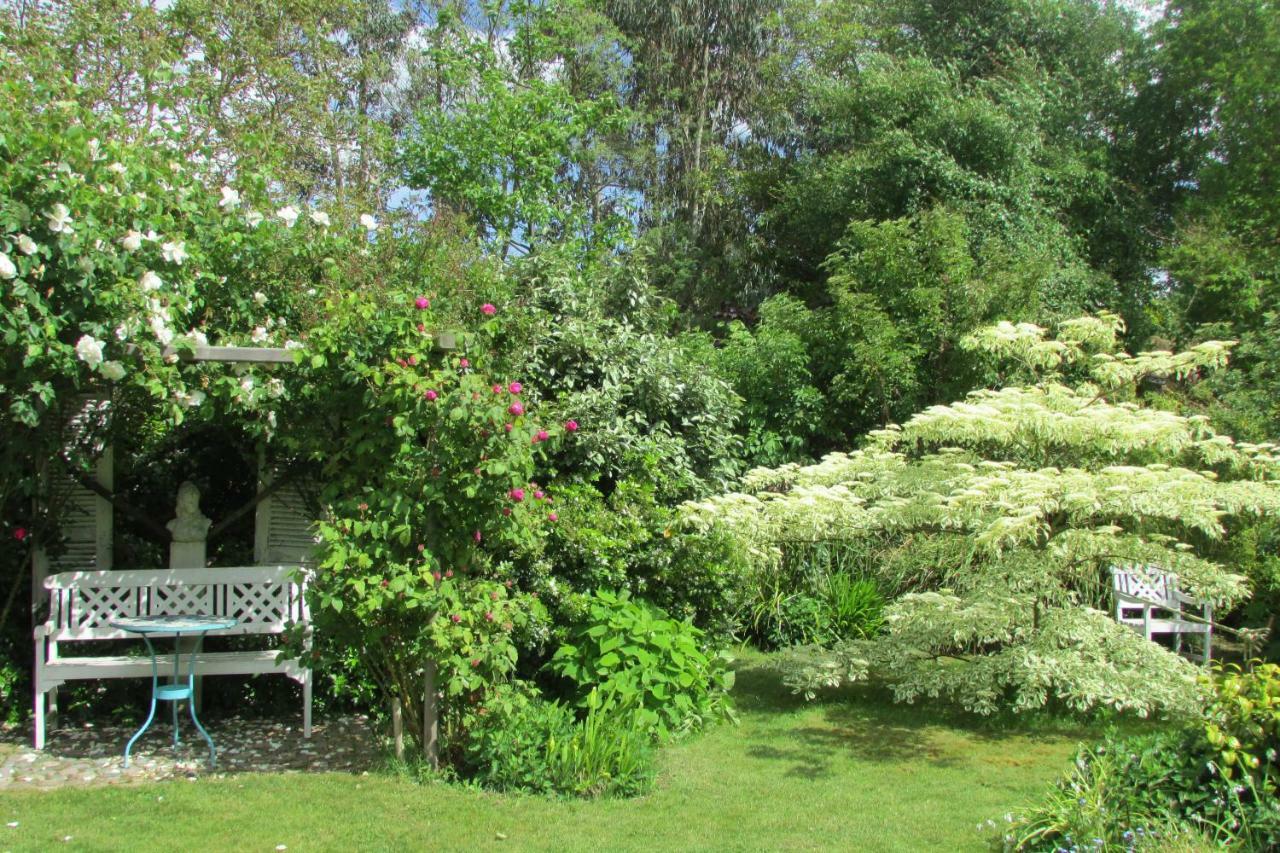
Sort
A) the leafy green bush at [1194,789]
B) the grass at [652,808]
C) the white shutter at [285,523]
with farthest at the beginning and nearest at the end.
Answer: the white shutter at [285,523] → the grass at [652,808] → the leafy green bush at [1194,789]

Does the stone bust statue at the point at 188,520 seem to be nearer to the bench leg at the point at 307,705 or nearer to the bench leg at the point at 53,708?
the bench leg at the point at 53,708

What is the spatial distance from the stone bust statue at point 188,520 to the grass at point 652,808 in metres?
1.84

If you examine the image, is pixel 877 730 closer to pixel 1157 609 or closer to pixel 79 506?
pixel 1157 609

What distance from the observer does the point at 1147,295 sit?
1395cm

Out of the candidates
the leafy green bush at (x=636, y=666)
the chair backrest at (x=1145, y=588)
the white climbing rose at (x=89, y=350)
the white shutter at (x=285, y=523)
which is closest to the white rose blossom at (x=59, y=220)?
the white climbing rose at (x=89, y=350)

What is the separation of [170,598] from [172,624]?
2.36 feet

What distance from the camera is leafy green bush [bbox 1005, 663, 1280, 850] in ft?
11.8

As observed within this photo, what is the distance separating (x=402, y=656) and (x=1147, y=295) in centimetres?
1261

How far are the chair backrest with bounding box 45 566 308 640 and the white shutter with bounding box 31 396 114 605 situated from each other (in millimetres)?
493

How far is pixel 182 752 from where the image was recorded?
5406 millimetres

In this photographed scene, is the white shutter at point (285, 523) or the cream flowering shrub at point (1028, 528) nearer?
the cream flowering shrub at point (1028, 528)

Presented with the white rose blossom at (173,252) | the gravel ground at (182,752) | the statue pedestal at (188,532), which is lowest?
the gravel ground at (182,752)

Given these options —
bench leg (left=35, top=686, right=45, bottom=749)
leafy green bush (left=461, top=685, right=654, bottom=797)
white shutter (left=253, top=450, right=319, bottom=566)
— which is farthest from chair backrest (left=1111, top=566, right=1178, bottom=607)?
bench leg (left=35, top=686, right=45, bottom=749)

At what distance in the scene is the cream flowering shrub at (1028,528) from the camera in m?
5.17
